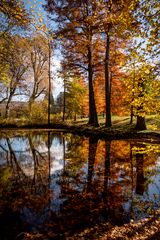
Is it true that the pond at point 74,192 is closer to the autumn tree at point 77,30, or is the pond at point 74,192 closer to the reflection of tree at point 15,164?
the reflection of tree at point 15,164

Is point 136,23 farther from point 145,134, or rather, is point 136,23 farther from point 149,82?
point 145,134

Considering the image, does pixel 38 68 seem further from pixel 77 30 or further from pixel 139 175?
pixel 139 175

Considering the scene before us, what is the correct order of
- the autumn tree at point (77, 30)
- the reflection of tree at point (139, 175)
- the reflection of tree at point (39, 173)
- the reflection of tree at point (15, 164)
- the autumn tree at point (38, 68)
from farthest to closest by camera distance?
1. the autumn tree at point (38, 68)
2. the autumn tree at point (77, 30)
3. the reflection of tree at point (15, 164)
4. the reflection of tree at point (39, 173)
5. the reflection of tree at point (139, 175)

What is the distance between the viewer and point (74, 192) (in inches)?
274

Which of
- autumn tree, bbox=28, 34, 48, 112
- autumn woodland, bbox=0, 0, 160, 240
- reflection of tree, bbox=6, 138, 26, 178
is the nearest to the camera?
autumn woodland, bbox=0, 0, 160, 240

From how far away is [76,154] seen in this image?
12.9 meters

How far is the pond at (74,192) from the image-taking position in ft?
16.7

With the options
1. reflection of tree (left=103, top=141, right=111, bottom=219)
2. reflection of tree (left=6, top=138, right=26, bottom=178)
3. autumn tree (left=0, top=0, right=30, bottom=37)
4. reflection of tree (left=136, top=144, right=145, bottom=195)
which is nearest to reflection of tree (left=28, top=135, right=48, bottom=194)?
reflection of tree (left=6, top=138, right=26, bottom=178)

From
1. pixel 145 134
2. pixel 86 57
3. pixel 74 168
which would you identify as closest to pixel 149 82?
pixel 74 168

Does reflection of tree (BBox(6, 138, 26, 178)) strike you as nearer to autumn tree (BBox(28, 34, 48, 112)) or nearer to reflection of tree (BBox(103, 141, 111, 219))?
reflection of tree (BBox(103, 141, 111, 219))

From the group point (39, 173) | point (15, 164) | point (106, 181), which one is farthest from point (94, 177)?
point (15, 164)

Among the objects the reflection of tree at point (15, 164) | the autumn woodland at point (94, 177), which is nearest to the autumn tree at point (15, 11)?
the autumn woodland at point (94, 177)

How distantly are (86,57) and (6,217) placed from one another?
69.7ft

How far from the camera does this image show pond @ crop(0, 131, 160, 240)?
5090 mm
